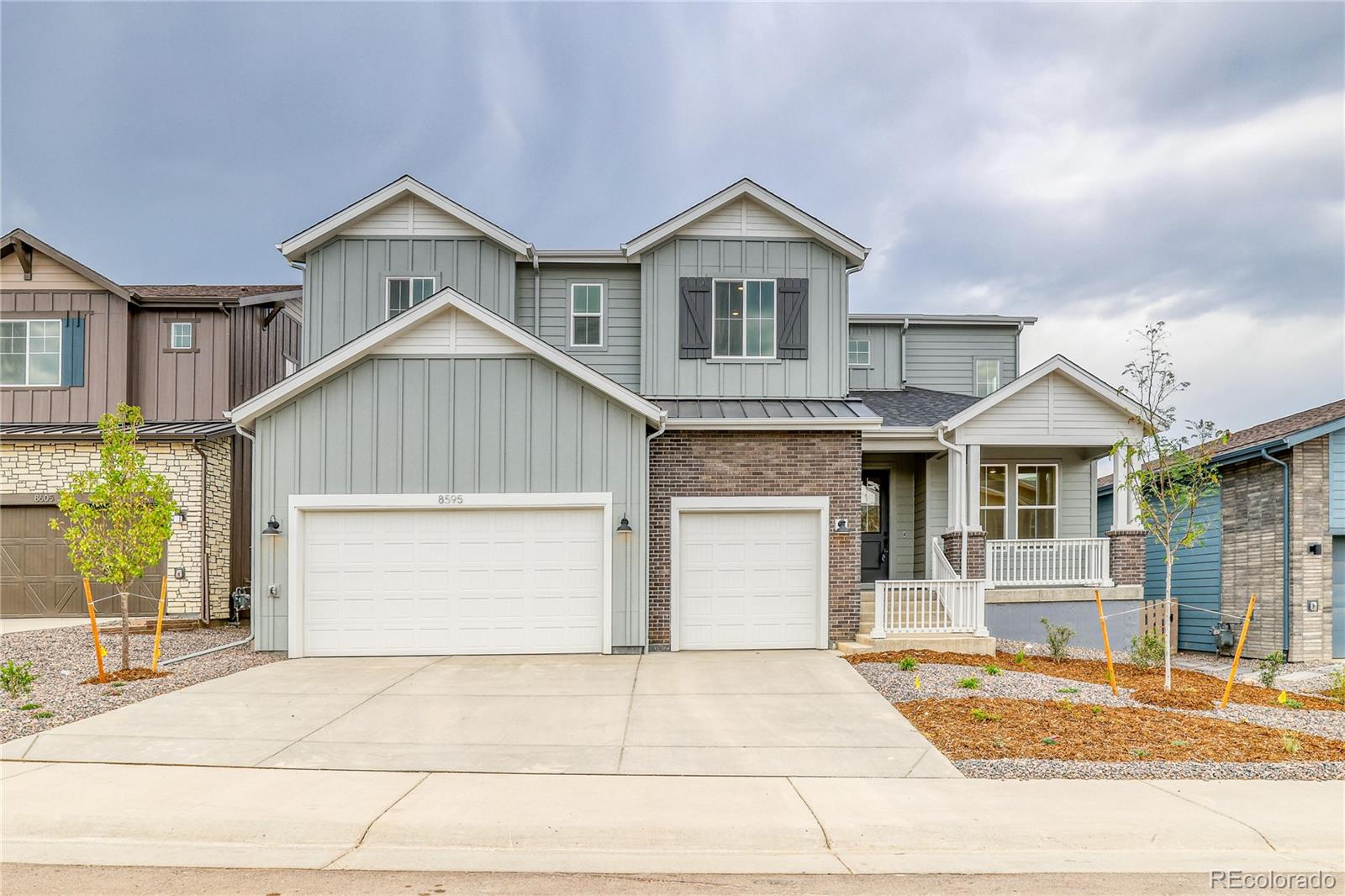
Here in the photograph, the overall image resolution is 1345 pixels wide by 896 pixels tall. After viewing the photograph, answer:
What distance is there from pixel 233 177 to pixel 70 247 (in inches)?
265

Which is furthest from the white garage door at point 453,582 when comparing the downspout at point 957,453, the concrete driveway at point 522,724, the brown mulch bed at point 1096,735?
the downspout at point 957,453

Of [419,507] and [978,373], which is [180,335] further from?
[978,373]

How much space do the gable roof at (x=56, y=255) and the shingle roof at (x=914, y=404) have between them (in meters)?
14.9

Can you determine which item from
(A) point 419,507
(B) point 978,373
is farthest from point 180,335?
(B) point 978,373

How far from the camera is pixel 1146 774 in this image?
25.3 feet

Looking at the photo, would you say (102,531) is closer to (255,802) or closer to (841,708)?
(255,802)

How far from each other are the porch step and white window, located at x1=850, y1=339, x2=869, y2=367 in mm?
8553

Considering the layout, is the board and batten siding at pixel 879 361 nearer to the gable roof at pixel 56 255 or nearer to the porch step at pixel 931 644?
the porch step at pixel 931 644

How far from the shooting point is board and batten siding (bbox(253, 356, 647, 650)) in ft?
43.5

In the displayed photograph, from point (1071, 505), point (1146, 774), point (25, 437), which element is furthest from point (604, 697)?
point (25, 437)

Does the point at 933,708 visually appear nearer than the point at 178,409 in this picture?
Yes

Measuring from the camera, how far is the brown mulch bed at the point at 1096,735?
323 inches

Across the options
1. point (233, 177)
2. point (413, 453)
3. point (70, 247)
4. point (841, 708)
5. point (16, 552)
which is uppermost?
point (233, 177)

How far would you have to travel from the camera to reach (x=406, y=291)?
16.2m
